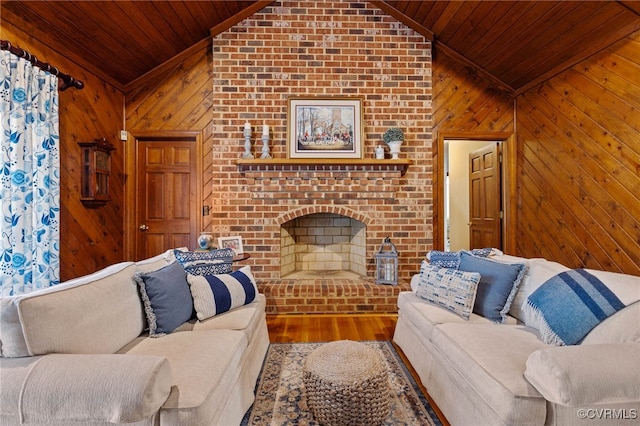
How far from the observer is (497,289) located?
2.05 meters

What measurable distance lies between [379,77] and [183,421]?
12.2 ft

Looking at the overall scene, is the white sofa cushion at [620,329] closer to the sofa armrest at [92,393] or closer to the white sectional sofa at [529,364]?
the white sectional sofa at [529,364]

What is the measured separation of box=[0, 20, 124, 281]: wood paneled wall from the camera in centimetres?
282

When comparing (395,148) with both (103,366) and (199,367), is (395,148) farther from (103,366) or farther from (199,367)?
(103,366)

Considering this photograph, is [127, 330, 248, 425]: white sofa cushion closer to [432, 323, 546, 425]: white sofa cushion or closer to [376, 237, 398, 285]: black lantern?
[432, 323, 546, 425]: white sofa cushion

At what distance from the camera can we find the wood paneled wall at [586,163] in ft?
8.00

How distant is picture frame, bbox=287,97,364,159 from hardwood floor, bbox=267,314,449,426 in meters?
1.79

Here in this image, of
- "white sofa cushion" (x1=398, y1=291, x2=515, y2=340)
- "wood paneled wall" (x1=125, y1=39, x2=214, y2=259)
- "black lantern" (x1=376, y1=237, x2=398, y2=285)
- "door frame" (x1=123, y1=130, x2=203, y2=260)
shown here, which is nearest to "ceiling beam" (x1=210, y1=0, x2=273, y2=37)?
"wood paneled wall" (x1=125, y1=39, x2=214, y2=259)

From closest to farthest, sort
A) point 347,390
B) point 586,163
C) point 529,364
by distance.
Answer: point 529,364
point 347,390
point 586,163

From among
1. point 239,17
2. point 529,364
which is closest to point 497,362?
point 529,364

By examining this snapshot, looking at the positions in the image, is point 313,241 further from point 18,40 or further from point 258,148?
point 18,40

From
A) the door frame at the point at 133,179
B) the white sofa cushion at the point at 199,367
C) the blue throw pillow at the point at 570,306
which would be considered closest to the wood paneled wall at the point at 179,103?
the door frame at the point at 133,179

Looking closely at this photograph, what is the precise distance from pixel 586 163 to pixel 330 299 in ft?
8.86

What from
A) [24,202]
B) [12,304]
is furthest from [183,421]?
[24,202]
